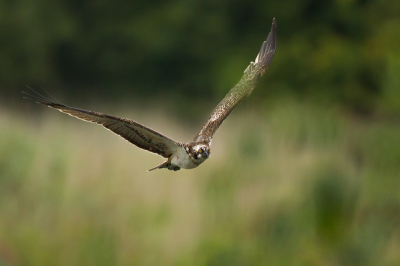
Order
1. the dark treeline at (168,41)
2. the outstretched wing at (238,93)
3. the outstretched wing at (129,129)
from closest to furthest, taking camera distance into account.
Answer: the outstretched wing at (129,129)
the outstretched wing at (238,93)
the dark treeline at (168,41)

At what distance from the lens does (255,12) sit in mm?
20812

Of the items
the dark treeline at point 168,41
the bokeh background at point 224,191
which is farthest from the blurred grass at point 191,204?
the dark treeline at point 168,41

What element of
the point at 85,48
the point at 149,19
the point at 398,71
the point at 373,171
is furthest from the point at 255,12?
the point at 373,171

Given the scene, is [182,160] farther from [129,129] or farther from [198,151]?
[129,129]

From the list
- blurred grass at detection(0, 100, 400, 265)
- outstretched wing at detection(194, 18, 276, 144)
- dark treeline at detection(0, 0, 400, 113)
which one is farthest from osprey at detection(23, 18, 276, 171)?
dark treeline at detection(0, 0, 400, 113)

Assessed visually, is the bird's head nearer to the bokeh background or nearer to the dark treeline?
the bokeh background

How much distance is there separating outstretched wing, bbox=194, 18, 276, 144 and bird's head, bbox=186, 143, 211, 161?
376mm

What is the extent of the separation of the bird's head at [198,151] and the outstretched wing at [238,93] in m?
0.38

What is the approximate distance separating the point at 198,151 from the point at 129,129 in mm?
644

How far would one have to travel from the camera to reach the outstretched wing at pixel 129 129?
4708 mm

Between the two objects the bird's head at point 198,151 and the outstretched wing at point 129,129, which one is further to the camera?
the bird's head at point 198,151

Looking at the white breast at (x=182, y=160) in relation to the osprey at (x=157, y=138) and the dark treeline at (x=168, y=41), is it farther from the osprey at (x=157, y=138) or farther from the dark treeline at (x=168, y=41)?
the dark treeline at (x=168, y=41)

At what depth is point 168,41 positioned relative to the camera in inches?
801

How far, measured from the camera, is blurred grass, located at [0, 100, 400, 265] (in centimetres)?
775
